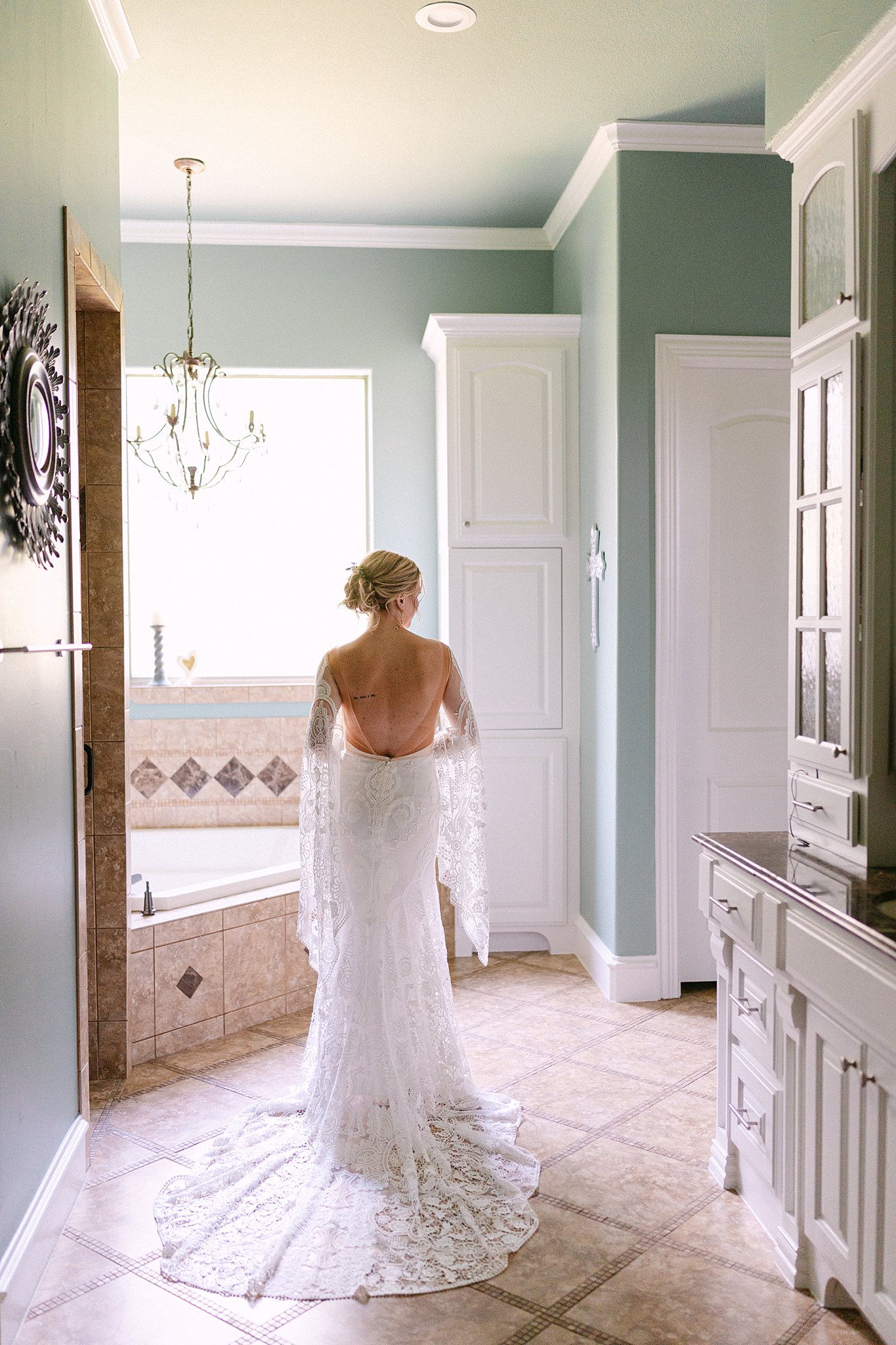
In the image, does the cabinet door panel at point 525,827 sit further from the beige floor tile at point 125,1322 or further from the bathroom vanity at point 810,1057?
the beige floor tile at point 125,1322

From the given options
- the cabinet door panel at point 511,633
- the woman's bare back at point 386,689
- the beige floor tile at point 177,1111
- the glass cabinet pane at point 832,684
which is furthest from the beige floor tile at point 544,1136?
the cabinet door panel at point 511,633

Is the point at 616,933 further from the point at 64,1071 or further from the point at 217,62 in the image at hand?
the point at 217,62

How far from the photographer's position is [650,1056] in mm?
3582

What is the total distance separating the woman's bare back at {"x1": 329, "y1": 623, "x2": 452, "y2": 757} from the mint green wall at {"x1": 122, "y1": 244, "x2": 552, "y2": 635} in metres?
2.21

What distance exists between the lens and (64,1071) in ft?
8.79

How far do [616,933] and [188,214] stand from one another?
3425 mm

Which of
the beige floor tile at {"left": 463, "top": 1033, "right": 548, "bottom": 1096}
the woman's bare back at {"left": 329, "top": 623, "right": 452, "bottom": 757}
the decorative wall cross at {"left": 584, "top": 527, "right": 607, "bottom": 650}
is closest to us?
the woman's bare back at {"left": 329, "top": 623, "right": 452, "bottom": 757}

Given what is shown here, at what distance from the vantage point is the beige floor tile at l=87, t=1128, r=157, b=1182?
2834 millimetres

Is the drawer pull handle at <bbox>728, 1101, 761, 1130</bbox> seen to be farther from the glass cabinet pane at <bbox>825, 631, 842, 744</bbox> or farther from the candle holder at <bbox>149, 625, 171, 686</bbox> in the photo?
the candle holder at <bbox>149, 625, 171, 686</bbox>

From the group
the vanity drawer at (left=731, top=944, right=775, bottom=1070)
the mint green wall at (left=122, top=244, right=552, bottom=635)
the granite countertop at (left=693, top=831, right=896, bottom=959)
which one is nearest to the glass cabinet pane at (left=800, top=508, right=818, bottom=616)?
the granite countertop at (left=693, top=831, right=896, bottom=959)

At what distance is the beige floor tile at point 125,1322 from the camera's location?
213 cm

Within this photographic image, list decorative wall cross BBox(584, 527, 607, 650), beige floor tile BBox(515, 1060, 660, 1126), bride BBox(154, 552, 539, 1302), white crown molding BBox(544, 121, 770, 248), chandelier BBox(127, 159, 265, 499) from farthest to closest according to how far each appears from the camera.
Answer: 1. chandelier BBox(127, 159, 265, 499)
2. decorative wall cross BBox(584, 527, 607, 650)
3. white crown molding BBox(544, 121, 770, 248)
4. beige floor tile BBox(515, 1060, 660, 1126)
5. bride BBox(154, 552, 539, 1302)

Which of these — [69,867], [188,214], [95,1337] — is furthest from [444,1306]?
[188,214]

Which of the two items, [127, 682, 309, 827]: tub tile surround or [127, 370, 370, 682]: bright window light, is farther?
[127, 370, 370, 682]: bright window light
